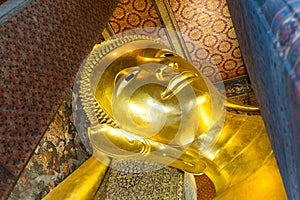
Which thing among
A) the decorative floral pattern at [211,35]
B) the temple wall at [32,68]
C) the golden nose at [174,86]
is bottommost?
the decorative floral pattern at [211,35]

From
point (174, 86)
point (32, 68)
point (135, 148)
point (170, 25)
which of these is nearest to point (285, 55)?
point (32, 68)

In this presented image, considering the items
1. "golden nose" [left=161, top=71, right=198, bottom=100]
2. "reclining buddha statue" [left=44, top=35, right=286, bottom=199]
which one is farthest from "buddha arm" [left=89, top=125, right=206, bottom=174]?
"golden nose" [left=161, top=71, right=198, bottom=100]

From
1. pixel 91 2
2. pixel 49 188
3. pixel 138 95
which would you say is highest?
pixel 91 2

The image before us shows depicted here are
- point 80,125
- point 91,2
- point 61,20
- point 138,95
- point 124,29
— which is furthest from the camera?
point 124,29

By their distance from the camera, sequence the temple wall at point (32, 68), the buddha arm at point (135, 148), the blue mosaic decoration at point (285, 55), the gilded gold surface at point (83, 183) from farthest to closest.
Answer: the buddha arm at point (135, 148) < the gilded gold surface at point (83, 183) < the temple wall at point (32, 68) < the blue mosaic decoration at point (285, 55)

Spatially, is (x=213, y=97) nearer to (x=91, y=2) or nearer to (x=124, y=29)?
(x=91, y=2)

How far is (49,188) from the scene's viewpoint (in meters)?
2.51

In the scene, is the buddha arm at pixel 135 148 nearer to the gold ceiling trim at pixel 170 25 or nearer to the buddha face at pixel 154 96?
the buddha face at pixel 154 96

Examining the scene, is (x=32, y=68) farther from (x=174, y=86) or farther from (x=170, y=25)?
(x=170, y=25)

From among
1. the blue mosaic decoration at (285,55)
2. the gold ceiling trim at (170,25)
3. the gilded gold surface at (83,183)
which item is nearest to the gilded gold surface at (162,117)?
the gilded gold surface at (83,183)

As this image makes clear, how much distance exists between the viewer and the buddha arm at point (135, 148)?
236 cm

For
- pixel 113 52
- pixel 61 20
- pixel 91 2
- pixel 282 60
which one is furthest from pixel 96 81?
pixel 282 60

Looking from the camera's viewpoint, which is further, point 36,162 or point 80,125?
point 80,125

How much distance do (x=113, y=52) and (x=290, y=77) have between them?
80.4 inches
